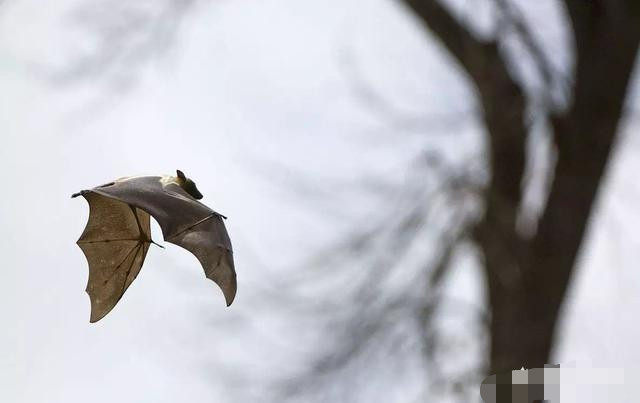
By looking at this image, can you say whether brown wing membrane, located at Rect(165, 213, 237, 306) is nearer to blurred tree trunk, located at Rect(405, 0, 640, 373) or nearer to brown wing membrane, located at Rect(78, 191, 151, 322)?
brown wing membrane, located at Rect(78, 191, 151, 322)

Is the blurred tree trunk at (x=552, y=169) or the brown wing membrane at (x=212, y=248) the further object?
the blurred tree trunk at (x=552, y=169)

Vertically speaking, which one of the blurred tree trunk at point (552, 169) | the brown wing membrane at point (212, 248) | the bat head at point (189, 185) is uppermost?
the blurred tree trunk at point (552, 169)

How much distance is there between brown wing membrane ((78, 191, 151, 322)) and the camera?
1.99ft

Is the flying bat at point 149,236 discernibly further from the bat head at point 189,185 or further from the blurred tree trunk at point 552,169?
the blurred tree trunk at point 552,169

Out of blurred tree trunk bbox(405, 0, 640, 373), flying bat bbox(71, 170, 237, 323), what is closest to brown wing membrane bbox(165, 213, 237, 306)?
flying bat bbox(71, 170, 237, 323)

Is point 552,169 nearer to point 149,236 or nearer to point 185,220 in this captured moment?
point 149,236

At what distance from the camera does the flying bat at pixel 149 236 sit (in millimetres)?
536

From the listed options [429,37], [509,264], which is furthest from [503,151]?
[429,37]

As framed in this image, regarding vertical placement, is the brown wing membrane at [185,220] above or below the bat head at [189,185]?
below

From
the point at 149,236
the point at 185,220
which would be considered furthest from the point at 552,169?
the point at 185,220

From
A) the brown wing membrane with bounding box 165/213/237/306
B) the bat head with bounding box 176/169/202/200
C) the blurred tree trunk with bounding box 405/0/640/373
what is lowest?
the brown wing membrane with bounding box 165/213/237/306

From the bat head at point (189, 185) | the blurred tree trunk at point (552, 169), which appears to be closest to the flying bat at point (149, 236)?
the bat head at point (189, 185)

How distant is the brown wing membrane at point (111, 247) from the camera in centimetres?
61

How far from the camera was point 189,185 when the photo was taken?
0.57m
